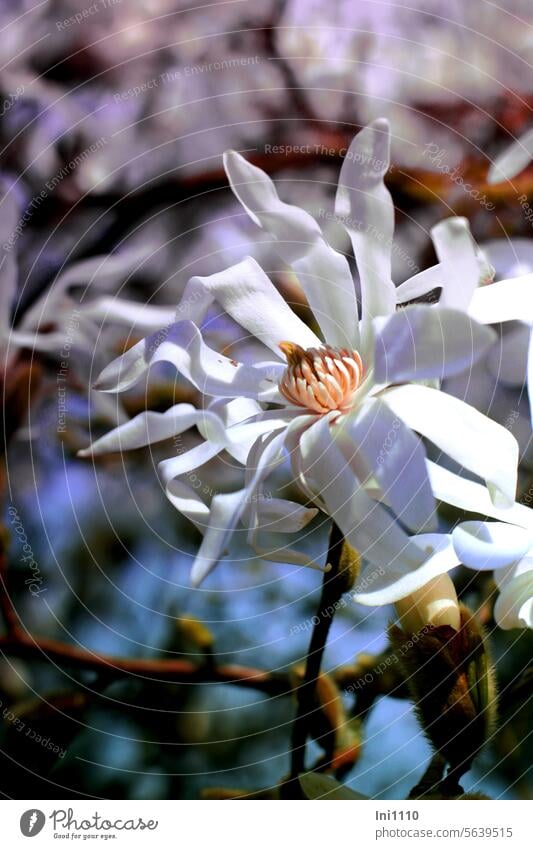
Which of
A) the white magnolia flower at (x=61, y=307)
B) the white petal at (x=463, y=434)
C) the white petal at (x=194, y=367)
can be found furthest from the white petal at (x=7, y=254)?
the white petal at (x=463, y=434)

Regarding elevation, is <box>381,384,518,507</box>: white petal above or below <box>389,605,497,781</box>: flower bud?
above

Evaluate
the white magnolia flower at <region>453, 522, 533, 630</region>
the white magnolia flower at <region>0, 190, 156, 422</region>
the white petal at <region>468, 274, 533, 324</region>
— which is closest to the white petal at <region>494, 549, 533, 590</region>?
the white magnolia flower at <region>453, 522, 533, 630</region>

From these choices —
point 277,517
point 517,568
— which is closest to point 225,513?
point 277,517

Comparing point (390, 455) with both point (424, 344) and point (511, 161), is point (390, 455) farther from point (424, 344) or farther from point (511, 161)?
point (511, 161)

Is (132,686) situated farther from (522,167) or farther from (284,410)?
(522,167)

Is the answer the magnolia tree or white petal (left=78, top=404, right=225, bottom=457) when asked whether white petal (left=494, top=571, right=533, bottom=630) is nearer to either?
the magnolia tree

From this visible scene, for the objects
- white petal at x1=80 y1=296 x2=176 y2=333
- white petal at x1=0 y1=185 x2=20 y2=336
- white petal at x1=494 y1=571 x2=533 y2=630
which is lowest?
white petal at x1=494 y1=571 x2=533 y2=630

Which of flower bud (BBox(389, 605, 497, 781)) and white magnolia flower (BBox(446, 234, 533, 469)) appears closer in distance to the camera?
flower bud (BBox(389, 605, 497, 781))
